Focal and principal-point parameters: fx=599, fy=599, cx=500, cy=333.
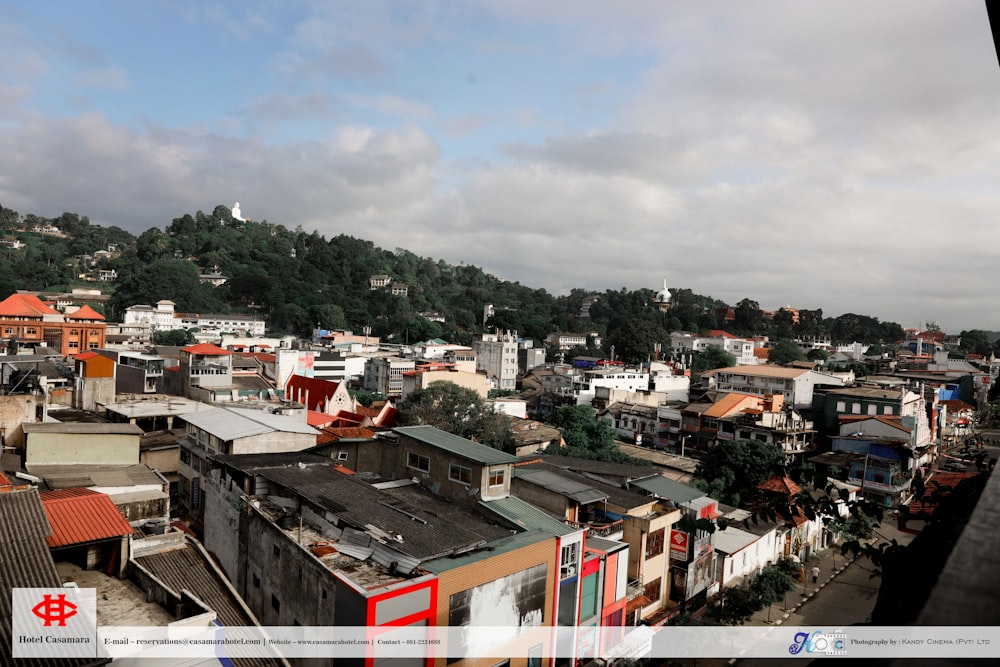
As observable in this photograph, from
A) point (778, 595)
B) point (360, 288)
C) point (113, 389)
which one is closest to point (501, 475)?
point (778, 595)

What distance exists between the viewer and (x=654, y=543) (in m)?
15.7

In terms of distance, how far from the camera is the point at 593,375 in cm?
4781

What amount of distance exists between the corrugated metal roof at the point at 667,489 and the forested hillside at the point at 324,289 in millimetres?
48515

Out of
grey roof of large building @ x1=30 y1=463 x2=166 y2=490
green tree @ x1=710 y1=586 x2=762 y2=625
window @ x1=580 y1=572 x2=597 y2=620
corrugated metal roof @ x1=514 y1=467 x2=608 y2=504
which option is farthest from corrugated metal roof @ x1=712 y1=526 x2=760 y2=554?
grey roof of large building @ x1=30 y1=463 x2=166 y2=490

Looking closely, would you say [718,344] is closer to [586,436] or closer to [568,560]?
[586,436]

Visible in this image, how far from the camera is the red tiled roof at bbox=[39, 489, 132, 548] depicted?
9.00 metres

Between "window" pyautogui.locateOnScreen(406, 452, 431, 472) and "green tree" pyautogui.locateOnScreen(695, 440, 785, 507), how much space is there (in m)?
13.2

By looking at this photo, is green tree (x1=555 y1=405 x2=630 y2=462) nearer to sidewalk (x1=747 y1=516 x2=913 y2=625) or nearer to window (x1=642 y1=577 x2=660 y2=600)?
sidewalk (x1=747 y1=516 x2=913 y2=625)

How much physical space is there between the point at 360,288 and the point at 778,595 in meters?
79.5

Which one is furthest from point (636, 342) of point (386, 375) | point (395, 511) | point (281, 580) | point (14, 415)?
point (281, 580)

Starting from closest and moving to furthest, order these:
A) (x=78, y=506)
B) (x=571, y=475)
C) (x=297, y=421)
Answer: (x=78, y=506), (x=571, y=475), (x=297, y=421)

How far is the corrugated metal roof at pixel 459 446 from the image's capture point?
13234mm

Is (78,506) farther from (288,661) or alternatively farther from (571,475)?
(571,475)

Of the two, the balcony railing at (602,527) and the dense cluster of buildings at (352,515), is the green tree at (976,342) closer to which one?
the dense cluster of buildings at (352,515)
